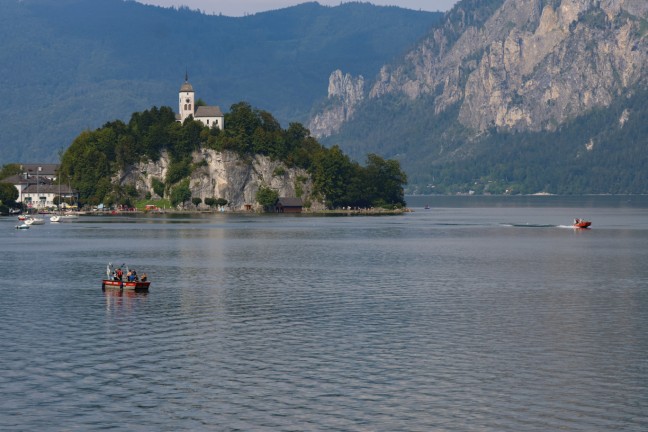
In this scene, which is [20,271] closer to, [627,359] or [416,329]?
[416,329]

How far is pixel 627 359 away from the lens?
230ft

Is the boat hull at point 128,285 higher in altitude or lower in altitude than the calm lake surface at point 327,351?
higher

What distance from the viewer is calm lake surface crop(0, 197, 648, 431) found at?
5553 cm

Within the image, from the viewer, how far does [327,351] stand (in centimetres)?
7350

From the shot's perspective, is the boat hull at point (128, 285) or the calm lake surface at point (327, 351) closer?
the calm lake surface at point (327, 351)

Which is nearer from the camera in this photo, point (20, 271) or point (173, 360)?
point (173, 360)

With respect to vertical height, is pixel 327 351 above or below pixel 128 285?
below

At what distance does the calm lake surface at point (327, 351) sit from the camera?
5553 centimetres

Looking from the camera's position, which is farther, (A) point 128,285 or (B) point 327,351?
(A) point 128,285

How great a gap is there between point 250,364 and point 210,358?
3.74 meters

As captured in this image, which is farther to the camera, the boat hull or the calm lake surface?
the boat hull

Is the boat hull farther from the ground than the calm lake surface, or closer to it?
farther from the ground

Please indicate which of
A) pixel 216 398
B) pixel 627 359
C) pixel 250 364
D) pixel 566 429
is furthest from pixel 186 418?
pixel 627 359

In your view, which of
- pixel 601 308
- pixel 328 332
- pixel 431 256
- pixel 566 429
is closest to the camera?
pixel 566 429
